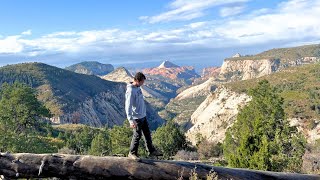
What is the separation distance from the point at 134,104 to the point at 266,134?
41885 millimetres

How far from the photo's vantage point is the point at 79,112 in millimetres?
175250

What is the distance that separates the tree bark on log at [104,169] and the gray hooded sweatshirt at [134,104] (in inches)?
56.9

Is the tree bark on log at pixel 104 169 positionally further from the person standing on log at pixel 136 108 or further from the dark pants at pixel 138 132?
the person standing on log at pixel 136 108

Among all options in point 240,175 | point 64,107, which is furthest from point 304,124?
point 64,107

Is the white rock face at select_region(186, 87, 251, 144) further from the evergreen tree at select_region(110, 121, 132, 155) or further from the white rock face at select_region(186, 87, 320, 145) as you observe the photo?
the evergreen tree at select_region(110, 121, 132, 155)

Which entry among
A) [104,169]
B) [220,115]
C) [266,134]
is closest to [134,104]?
[104,169]

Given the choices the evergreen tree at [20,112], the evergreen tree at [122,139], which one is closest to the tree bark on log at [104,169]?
the evergreen tree at [20,112]

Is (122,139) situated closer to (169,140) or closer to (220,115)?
(169,140)

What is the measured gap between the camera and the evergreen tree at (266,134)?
105 ft

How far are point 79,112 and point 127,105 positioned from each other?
16722cm

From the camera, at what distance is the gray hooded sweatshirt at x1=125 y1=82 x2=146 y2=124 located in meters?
12.0

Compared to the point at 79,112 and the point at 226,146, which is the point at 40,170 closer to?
the point at 226,146

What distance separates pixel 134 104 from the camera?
12.1 m

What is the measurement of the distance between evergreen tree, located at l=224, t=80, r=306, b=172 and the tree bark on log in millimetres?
18938
